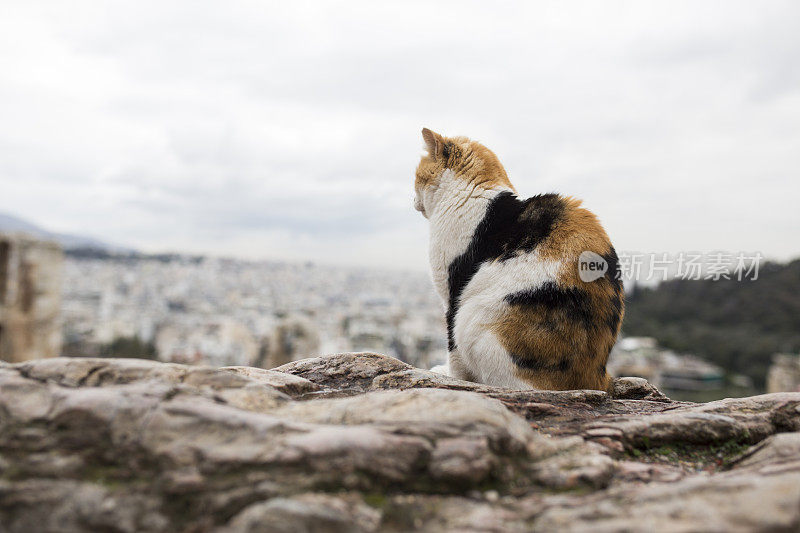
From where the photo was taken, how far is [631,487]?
6.27ft

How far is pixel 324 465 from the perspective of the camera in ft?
5.75

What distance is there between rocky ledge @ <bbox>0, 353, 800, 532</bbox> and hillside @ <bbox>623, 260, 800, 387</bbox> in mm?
29270

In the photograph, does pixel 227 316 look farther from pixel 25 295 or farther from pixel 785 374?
pixel 785 374

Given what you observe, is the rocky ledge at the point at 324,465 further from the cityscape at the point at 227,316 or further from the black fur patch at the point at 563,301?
the cityscape at the point at 227,316

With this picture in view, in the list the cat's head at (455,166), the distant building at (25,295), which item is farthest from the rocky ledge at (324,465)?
the distant building at (25,295)

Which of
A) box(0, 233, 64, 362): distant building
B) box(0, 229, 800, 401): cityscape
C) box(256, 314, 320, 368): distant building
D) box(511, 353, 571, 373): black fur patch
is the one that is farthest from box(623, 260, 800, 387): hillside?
box(511, 353, 571, 373): black fur patch

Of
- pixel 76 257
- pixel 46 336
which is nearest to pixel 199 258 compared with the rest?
pixel 76 257

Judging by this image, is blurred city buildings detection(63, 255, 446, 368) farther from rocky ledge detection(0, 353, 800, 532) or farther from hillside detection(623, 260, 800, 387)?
hillside detection(623, 260, 800, 387)

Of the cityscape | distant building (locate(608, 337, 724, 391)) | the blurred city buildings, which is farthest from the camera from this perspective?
distant building (locate(608, 337, 724, 391))

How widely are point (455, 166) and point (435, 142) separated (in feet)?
0.95

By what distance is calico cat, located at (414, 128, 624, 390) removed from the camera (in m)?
3.09

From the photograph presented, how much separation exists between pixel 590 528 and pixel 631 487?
0.52m

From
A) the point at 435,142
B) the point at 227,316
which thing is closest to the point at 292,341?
the point at 435,142

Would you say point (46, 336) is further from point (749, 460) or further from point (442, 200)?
point (749, 460)
